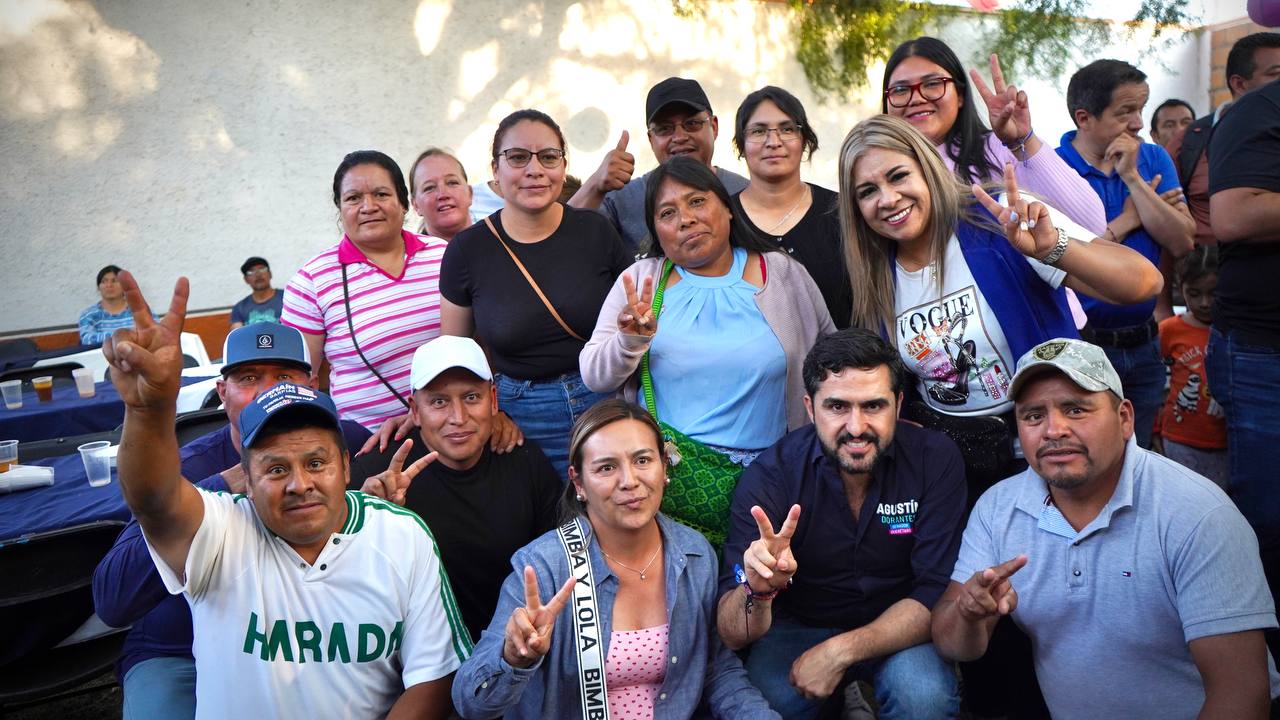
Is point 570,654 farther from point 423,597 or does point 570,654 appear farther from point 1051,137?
point 1051,137

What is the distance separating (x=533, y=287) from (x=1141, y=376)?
87.3 inches

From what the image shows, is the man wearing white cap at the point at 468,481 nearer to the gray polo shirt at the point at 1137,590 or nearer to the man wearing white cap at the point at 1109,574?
the man wearing white cap at the point at 1109,574

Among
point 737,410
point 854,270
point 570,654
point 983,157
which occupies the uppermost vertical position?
point 983,157

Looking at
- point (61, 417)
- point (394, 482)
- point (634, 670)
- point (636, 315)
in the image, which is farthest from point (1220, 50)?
point (61, 417)

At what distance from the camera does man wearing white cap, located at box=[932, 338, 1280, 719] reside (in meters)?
2.12

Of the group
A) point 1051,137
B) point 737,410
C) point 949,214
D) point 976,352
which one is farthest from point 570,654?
point 1051,137

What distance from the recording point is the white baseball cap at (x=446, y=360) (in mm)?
2832

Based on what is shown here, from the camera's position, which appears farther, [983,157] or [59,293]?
[59,293]

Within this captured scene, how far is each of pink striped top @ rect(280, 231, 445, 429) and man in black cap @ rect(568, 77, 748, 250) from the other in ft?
2.64

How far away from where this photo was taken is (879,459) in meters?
2.67

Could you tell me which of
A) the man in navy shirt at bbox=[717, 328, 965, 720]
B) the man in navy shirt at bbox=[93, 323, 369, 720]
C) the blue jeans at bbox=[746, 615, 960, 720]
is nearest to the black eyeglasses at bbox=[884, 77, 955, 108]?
the man in navy shirt at bbox=[717, 328, 965, 720]

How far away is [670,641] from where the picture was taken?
2.48 m

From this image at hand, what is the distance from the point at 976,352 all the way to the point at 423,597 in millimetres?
1703

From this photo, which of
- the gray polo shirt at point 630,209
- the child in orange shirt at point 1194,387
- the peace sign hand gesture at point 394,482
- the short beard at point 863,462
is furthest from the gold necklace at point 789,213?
the child in orange shirt at point 1194,387
